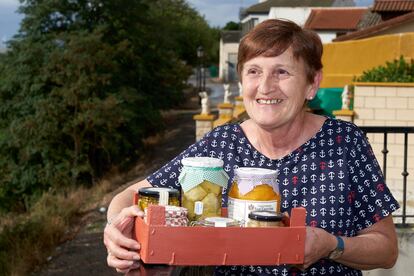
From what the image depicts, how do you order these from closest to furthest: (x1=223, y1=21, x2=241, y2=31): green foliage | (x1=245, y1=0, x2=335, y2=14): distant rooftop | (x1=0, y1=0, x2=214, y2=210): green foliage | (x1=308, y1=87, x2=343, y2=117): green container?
(x1=308, y1=87, x2=343, y2=117): green container < (x1=0, y1=0, x2=214, y2=210): green foliage < (x1=245, y1=0, x2=335, y2=14): distant rooftop < (x1=223, y1=21, x2=241, y2=31): green foliage

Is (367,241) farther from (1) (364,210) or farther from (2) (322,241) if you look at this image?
(2) (322,241)

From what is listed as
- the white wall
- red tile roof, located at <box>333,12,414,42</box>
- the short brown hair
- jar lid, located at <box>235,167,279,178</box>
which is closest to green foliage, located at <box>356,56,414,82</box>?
red tile roof, located at <box>333,12,414,42</box>

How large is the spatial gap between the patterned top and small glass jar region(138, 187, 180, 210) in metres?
0.32

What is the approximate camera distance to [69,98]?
66.3 ft

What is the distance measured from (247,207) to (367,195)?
1.91 ft

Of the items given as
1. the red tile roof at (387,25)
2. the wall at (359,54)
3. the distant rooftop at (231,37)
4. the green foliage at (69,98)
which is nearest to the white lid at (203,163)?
the wall at (359,54)

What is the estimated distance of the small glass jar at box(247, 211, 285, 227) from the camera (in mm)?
1660

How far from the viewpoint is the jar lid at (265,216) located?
1661mm

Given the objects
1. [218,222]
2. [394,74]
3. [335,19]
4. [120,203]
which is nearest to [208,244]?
[218,222]

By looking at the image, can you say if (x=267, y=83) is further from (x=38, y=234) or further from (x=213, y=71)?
(x=213, y=71)

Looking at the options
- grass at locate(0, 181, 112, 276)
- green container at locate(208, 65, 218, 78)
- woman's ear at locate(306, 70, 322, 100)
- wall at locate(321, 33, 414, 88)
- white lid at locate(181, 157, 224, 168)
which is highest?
green container at locate(208, 65, 218, 78)

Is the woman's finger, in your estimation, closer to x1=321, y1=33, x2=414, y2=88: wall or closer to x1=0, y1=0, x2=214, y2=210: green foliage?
x1=321, y1=33, x2=414, y2=88: wall

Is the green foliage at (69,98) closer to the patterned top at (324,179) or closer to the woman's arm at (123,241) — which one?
the patterned top at (324,179)

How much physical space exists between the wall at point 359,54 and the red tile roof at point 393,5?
4236 millimetres
